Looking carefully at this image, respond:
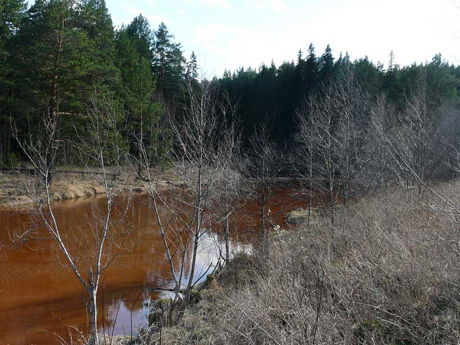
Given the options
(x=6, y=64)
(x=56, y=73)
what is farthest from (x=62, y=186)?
(x=6, y=64)

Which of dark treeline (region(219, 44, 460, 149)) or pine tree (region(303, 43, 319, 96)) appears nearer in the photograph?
dark treeline (region(219, 44, 460, 149))

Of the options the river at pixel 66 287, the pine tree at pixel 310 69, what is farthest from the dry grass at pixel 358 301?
the pine tree at pixel 310 69

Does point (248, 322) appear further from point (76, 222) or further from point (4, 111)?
point (4, 111)

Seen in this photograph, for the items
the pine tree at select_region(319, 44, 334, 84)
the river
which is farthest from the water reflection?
the pine tree at select_region(319, 44, 334, 84)

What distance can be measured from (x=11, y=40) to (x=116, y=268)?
2048 cm

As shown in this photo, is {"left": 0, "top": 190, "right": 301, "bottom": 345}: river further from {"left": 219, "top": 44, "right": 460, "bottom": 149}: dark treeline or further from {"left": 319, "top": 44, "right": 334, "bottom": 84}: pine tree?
{"left": 319, "top": 44, "right": 334, "bottom": 84}: pine tree

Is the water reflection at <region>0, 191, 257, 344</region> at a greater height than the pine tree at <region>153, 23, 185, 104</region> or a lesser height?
lesser

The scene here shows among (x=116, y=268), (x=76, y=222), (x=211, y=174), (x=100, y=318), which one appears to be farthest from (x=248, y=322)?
(x=76, y=222)

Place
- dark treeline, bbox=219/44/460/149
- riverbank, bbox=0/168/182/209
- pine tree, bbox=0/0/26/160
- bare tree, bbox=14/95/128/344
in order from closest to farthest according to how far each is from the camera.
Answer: bare tree, bbox=14/95/128/344
riverbank, bbox=0/168/182/209
pine tree, bbox=0/0/26/160
dark treeline, bbox=219/44/460/149

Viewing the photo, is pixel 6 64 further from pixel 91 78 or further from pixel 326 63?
pixel 326 63

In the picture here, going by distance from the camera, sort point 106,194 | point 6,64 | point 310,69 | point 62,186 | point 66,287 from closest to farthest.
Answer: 1. point 106,194
2. point 66,287
3. point 62,186
4. point 6,64
5. point 310,69

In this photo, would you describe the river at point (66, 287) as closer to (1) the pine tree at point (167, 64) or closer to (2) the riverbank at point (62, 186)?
(2) the riverbank at point (62, 186)

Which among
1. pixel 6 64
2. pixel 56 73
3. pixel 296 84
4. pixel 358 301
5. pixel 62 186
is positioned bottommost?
pixel 358 301

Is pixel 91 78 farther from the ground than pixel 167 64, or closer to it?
closer to it
